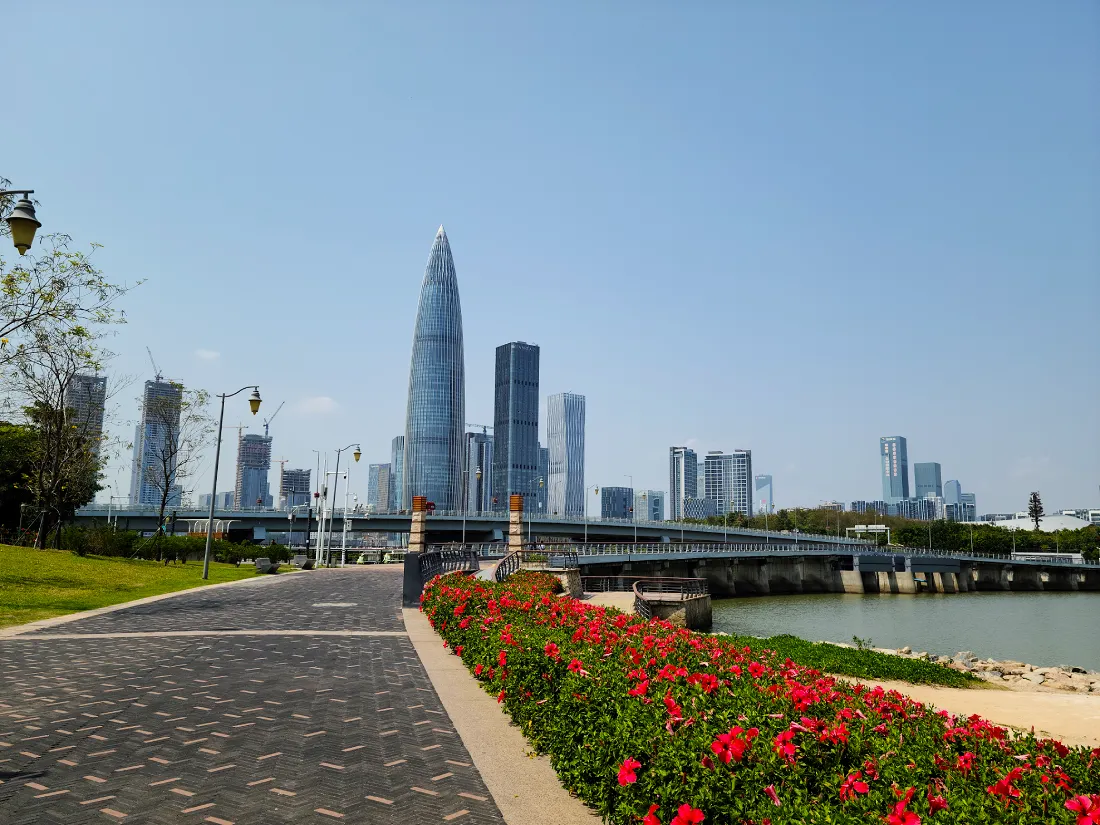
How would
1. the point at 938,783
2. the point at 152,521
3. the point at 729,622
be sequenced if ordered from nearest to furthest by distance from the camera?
the point at 938,783 → the point at 729,622 → the point at 152,521

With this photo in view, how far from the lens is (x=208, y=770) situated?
7527 mm

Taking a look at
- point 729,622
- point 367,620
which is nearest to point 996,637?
point 729,622

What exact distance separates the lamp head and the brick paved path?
6.49 metres

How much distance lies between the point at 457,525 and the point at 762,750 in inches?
4436

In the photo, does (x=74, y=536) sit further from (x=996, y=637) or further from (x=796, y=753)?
(x=996, y=637)

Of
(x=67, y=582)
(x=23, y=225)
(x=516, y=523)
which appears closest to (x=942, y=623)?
(x=516, y=523)

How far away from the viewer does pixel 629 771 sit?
5.46 metres

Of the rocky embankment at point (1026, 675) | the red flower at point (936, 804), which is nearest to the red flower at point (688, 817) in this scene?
the red flower at point (936, 804)

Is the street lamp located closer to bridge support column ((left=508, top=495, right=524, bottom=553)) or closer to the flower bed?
the flower bed

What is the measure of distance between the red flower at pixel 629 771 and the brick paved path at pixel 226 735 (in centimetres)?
160

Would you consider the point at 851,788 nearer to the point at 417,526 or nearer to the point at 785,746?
the point at 785,746

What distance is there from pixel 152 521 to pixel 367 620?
102 meters

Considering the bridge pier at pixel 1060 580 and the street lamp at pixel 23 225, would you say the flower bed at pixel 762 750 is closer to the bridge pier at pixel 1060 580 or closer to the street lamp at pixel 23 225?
the street lamp at pixel 23 225

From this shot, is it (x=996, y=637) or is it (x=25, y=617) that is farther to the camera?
(x=996, y=637)
